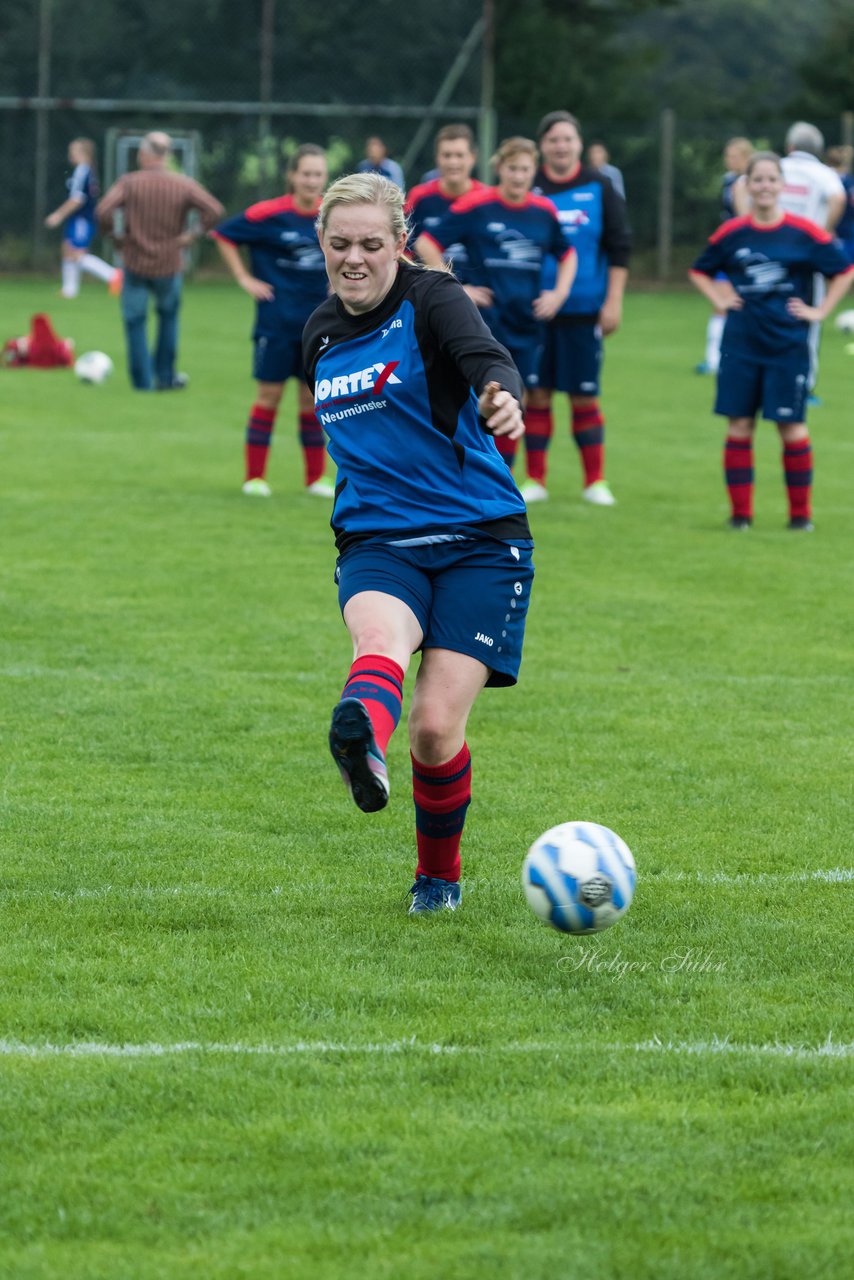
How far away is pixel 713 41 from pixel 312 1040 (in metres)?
65.2

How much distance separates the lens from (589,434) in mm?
12047

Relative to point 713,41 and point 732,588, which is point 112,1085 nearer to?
point 732,588

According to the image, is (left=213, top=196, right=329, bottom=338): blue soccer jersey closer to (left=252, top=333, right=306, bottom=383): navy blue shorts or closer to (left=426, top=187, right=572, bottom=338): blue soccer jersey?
(left=252, top=333, right=306, bottom=383): navy blue shorts

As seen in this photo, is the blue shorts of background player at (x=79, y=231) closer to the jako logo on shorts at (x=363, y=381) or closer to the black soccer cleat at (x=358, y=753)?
the jako logo on shorts at (x=363, y=381)

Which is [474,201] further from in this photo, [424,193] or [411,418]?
[411,418]

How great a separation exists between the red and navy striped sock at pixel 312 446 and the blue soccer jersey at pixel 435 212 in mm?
1309

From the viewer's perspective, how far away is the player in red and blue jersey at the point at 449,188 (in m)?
11.5

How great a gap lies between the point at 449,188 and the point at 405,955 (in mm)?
8066

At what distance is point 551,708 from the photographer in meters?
7.20

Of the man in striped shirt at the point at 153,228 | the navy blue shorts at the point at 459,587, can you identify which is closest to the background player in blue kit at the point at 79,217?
the man in striped shirt at the point at 153,228

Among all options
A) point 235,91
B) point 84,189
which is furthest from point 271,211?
point 235,91

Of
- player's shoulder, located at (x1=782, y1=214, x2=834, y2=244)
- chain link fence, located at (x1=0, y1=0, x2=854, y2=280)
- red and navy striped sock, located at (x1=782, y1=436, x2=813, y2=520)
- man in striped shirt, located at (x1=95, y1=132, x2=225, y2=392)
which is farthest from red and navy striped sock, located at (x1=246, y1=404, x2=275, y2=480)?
chain link fence, located at (x1=0, y1=0, x2=854, y2=280)

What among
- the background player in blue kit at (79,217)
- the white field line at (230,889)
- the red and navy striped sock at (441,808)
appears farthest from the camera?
the background player in blue kit at (79,217)

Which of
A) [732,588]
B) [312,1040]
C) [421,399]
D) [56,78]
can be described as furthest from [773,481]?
[56,78]
